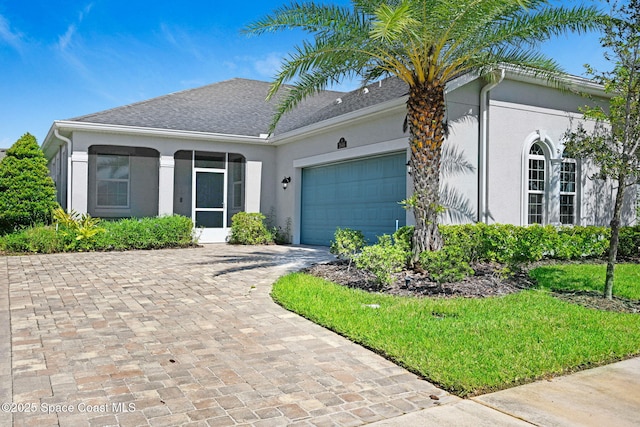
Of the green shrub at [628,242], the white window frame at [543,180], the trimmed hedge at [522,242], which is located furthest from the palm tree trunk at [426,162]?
the green shrub at [628,242]

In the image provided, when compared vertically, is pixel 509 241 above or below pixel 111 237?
above

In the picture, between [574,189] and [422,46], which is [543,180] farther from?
[422,46]

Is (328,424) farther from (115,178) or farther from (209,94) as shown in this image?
(209,94)

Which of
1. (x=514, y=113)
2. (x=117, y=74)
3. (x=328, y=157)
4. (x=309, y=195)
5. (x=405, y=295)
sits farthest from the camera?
(x=117, y=74)

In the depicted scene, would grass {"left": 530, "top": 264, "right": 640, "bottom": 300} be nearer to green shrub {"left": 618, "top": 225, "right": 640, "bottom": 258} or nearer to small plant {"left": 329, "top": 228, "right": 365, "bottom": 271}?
green shrub {"left": 618, "top": 225, "right": 640, "bottom": 258}

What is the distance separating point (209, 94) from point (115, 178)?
4.88 meters

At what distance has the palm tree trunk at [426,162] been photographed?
8898mm

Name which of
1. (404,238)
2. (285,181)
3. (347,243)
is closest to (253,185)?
(285,181)

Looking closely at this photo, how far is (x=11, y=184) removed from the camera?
13508 mm

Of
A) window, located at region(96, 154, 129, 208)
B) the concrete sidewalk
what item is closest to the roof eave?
window, located at region(96, 154, 129, 208)

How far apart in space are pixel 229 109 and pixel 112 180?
4.84 meters

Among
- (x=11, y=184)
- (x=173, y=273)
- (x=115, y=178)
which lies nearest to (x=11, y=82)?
(x=115, y=178)

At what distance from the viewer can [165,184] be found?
15.9 metres

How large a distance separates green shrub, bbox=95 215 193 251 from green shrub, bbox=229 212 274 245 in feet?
5.95
